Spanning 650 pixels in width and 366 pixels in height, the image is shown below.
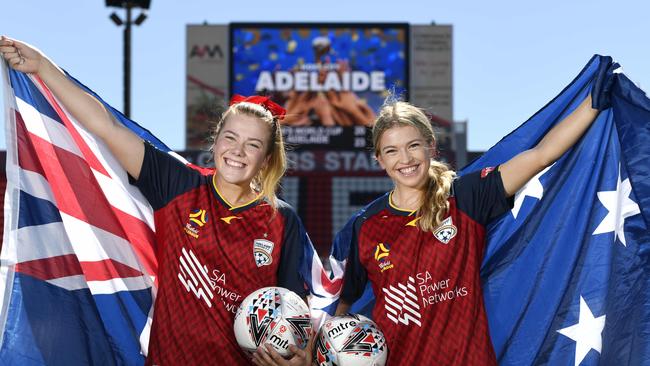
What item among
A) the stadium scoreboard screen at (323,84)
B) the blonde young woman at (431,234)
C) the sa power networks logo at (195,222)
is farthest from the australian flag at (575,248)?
the stadium scoreboard screen at (323,84)

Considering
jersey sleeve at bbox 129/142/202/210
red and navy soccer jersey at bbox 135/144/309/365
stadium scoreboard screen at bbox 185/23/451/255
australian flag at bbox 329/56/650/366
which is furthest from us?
stadium scoreboard screen at bbox 185/23/451/255

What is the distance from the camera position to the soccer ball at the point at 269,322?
4000 mm

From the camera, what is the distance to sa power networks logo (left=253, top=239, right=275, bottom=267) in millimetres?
4258

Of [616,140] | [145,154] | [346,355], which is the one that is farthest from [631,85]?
[145,154]

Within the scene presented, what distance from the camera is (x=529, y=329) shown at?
475 centimetres

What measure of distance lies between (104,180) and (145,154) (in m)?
0.43

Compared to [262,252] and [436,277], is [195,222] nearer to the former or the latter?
[262,252]

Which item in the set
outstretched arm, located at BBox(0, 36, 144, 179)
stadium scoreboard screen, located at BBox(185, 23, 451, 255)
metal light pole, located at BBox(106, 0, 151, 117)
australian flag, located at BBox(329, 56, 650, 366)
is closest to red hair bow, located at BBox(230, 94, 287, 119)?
outstretched arm, located at BBox(0, 36, 144, 179)

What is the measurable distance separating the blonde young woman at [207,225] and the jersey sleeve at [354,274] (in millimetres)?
255

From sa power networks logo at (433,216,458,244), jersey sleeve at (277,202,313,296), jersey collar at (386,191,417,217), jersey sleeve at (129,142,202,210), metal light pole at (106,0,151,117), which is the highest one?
metal light pole at (106,0,151,117)

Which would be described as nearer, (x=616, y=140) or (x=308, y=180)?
(x=616, y=140)

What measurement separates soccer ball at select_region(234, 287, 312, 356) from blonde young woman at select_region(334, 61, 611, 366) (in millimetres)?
194

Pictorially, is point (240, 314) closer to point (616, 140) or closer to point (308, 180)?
point (616, 140)

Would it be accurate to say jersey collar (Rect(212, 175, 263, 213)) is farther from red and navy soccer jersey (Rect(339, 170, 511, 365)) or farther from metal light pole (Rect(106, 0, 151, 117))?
metal light pole (Rect(106, 0, 151, 117))
